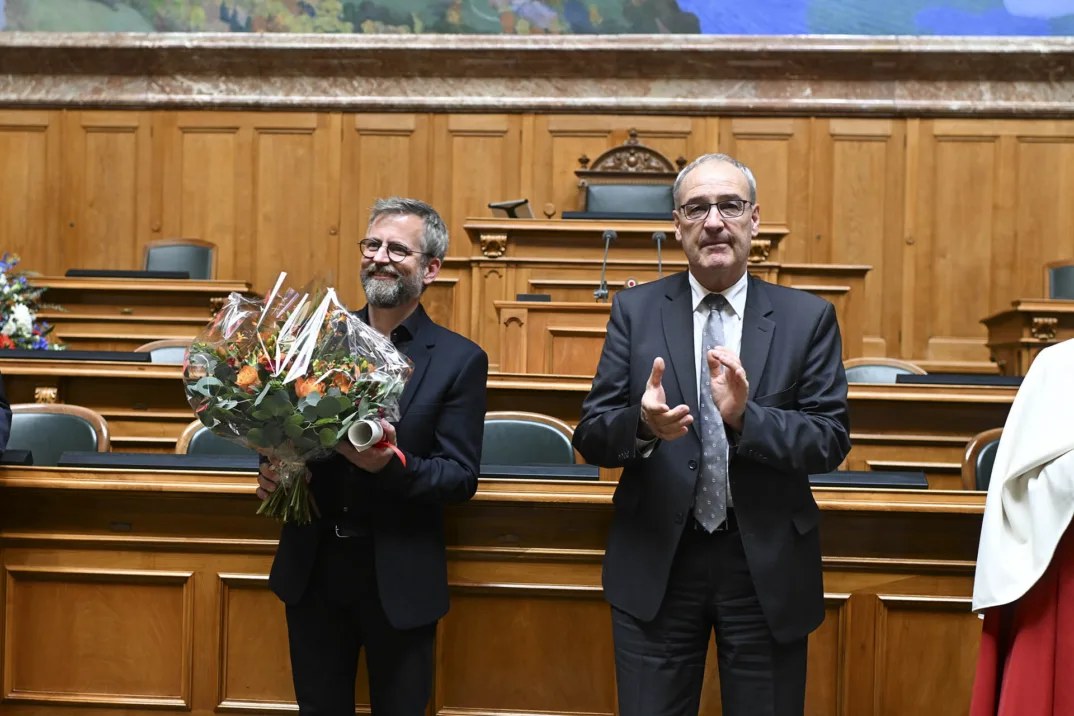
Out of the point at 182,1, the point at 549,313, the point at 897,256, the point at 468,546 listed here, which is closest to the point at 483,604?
the point at 468,546

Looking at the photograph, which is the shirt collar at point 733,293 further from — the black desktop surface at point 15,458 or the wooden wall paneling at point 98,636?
the black desktop surface at point 15,458

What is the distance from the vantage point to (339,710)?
6.30ft

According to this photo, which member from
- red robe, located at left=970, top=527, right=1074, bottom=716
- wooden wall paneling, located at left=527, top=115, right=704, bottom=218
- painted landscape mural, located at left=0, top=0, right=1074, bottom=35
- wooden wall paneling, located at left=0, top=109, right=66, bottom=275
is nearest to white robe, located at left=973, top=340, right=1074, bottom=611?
red robe, located at left=970, top=527, right=1074, bottom=716

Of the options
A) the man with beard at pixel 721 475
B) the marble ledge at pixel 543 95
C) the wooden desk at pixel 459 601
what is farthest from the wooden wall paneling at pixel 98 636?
the marble ledge at pixel 543 95

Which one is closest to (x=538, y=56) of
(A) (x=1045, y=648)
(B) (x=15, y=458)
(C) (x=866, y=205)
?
(C) (x=866, y=205)

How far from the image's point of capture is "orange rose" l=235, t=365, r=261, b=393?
5.45ft

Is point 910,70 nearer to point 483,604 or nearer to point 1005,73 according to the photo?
point 1005,73

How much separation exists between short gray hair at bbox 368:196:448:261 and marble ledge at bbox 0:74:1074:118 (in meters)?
6.38

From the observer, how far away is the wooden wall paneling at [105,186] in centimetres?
845

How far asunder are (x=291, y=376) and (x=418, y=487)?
1.14ft

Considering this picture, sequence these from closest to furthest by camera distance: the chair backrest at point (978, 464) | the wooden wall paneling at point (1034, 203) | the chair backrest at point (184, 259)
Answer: the chair backrest at point (978, 464), the chair backrest at point (184, 259), the wooden wall paneling at point (1034, 203)

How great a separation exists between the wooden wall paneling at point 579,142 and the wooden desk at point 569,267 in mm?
2423

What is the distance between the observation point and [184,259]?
733 centimetres

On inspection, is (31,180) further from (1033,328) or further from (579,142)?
(1033,328)
